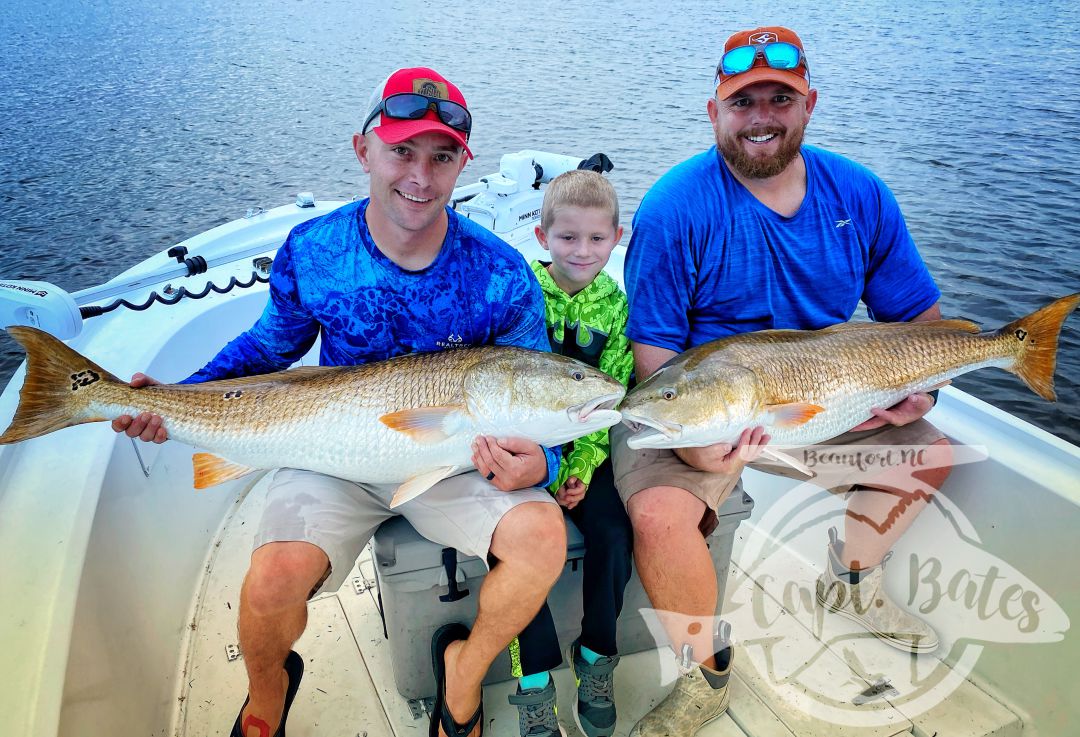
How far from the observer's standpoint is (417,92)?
221 cm

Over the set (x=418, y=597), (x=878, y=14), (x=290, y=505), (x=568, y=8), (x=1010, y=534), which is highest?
(x=568, y=8)

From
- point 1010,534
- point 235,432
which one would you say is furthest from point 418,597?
point 1010,534

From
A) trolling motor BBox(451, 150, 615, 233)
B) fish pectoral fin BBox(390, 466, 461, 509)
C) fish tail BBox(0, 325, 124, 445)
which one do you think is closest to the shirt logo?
fish pectoral fin BBox(390, 466, 461, 509)

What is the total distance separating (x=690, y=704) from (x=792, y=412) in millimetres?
1016

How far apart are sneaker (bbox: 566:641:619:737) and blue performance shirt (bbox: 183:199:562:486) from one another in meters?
0.65

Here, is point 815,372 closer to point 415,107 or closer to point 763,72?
point 763,72

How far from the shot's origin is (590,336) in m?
2.72

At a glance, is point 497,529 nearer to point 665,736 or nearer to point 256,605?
point 256,605

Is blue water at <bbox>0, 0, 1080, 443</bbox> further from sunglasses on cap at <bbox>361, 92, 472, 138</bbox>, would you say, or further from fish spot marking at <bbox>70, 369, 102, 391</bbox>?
fish spot marking at <bbox>70, 369, 102, 391</bbox>

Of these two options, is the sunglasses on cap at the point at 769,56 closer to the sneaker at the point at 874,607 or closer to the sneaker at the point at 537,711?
the sneaker at the point at 874,607

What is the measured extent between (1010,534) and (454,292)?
2148mm

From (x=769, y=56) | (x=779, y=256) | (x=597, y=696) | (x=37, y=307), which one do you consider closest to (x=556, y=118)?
(x=769, y=56)

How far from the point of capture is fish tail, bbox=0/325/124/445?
213cm

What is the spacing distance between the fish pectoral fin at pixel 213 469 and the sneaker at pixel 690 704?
5.11 ft
